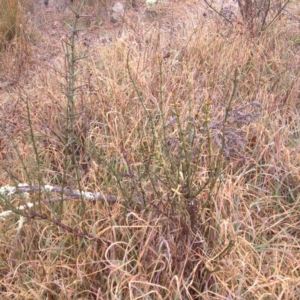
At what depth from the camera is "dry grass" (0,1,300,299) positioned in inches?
63.6

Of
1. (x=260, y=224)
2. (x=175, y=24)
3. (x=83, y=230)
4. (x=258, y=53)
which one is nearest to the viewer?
(x=83, y=230)

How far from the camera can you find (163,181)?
188cm

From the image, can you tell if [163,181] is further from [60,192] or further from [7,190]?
[7,190]

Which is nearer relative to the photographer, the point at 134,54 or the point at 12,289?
the point at 12,289

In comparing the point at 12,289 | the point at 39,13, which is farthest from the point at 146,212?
the point at 39,13

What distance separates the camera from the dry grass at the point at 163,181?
5.30 feet

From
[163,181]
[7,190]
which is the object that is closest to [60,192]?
[7,190]

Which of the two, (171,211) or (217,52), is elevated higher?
(217,52)

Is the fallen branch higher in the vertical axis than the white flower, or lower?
lower

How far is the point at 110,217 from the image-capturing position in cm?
180

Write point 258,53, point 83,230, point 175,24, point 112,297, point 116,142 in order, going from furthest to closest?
1. point 175,24
2. point 258,53
3. point 116,142
4. point 83,230
5. point 112,297

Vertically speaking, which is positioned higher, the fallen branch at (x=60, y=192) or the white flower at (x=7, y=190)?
the white flower at (x=7, y=190)

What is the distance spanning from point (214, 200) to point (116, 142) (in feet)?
2.14

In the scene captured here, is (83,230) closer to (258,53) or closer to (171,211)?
(171,211)
